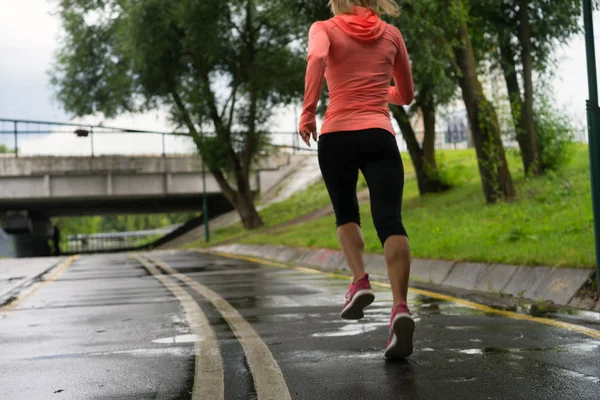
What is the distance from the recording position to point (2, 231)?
5797cm

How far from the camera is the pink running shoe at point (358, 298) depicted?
5926 mm

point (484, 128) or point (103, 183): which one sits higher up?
point (103, 183)

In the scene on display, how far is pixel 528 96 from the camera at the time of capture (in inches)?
1117

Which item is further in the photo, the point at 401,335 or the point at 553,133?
the point at 553,133

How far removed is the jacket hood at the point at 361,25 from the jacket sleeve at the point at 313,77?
0.19 m

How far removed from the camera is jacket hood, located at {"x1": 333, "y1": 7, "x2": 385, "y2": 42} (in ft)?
19.0

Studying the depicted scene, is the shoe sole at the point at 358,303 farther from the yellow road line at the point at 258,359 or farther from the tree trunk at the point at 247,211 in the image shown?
the tree trunk at the point at 247,211

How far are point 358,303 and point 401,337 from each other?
63cm

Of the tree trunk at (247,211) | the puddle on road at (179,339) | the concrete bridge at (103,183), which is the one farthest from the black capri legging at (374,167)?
the concrete bridge at (103,183)

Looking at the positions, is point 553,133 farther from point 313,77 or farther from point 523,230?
point 313,77

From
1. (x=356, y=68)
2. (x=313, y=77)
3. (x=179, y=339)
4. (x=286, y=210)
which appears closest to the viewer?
(x=313, y=77)

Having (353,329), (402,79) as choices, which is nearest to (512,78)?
(353,329)

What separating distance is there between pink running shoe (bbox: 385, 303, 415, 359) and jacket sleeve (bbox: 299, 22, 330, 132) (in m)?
1.15

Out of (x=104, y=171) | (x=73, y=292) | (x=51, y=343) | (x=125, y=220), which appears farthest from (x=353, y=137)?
(x=125, y=220)
